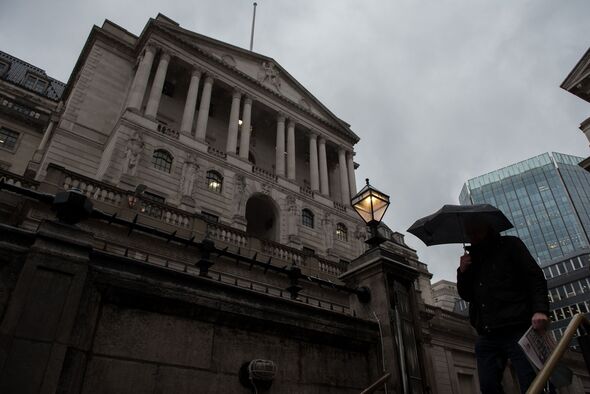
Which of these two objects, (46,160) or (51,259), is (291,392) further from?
(46,160)

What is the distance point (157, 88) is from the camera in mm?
29578

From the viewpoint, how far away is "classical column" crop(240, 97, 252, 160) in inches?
1261

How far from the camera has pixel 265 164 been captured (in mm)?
37844

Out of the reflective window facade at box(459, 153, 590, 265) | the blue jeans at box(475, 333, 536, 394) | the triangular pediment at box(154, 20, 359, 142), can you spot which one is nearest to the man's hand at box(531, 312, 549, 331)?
the blue jeans at box(475, 333, 536, 394)

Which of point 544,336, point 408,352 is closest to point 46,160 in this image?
point 408,352

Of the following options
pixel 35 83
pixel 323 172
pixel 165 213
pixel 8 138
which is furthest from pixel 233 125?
pixel 35 83

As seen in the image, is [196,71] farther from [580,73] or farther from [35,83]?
[580,73]

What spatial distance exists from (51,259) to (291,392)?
12.8ft

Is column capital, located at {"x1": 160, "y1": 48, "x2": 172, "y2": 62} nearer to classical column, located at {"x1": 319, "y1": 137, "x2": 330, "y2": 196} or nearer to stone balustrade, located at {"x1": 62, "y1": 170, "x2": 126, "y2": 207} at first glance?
classical column, located at {"x1": 319, "y1": 137, "x2": 330, "y2": 196}

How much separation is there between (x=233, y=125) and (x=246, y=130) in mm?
1393

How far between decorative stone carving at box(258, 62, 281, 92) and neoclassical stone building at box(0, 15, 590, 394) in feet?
0.93

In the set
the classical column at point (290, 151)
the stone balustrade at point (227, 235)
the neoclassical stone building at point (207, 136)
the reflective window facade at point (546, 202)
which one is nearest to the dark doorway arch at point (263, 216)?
the neoclassical stone building at point (207, 136)

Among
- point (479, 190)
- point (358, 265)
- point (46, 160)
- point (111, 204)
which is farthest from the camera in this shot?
point (479, 190)

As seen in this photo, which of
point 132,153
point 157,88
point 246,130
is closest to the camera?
point 132,153
